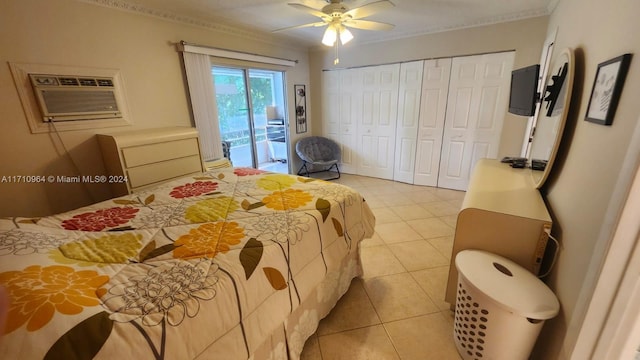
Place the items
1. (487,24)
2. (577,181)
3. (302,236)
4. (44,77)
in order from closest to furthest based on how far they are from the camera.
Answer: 1. (577,181)
2. (302,236)
3. (44,77)
4. (487,24)

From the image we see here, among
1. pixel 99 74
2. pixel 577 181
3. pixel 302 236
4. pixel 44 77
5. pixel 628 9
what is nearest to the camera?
pixel 628 9

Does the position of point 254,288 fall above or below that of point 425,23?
below

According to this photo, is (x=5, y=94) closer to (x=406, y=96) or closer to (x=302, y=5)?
(x=302, y=5)

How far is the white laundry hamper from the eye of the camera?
1.12 m

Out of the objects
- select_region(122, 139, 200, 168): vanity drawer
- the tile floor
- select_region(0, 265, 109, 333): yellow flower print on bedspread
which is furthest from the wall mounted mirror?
select_region(122, 139, 200, 168): vanity drawer

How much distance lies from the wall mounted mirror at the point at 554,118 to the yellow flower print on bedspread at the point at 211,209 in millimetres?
1971

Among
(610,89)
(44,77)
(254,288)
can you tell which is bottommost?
(254,288)

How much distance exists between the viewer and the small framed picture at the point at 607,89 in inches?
35.9

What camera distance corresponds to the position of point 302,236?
1.35 m

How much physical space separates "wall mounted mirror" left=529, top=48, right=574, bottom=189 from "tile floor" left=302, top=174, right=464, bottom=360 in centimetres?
106

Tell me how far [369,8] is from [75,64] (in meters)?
2.62

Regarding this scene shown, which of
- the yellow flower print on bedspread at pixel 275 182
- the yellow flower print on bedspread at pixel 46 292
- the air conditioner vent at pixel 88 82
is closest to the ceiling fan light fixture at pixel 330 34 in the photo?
the yellow flower print on bedspread at pixel 275 182

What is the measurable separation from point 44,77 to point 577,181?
3.70 metres

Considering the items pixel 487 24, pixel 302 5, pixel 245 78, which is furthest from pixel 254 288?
pixel 487 24
